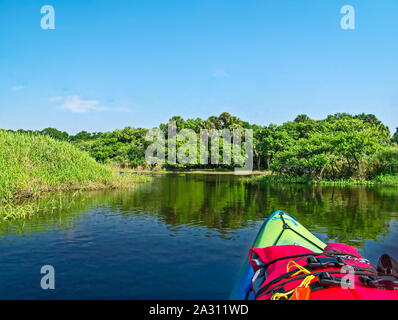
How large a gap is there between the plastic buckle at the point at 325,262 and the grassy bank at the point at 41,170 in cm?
860

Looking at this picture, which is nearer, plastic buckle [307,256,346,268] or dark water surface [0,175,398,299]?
plastic buckle [307,256,346,268]

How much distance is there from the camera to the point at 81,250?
6.23 m

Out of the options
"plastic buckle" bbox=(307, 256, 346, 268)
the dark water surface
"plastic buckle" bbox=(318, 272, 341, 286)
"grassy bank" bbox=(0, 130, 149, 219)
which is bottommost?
the dark water surface

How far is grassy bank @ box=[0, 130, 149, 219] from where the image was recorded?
11227mm

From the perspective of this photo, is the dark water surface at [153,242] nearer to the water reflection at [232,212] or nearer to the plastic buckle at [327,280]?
the water reflection at [232,212]

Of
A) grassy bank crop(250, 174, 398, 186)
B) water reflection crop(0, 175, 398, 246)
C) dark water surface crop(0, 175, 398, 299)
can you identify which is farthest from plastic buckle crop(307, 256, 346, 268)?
grassy bank crop(250, 174, 398, 186)

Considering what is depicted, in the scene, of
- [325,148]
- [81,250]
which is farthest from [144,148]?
[81,250]

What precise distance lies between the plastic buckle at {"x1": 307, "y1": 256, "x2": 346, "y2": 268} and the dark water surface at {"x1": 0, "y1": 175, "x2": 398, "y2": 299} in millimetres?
1705

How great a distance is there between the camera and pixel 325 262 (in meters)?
3.05

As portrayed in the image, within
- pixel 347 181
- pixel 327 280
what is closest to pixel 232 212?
pixel 327 280

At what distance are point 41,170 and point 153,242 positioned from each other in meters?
9.06

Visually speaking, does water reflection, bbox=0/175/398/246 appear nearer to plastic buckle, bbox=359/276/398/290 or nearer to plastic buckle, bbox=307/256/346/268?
plastic buckle, bbox=307/256/346/268

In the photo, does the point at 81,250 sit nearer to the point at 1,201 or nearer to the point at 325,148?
the point at 1,201
